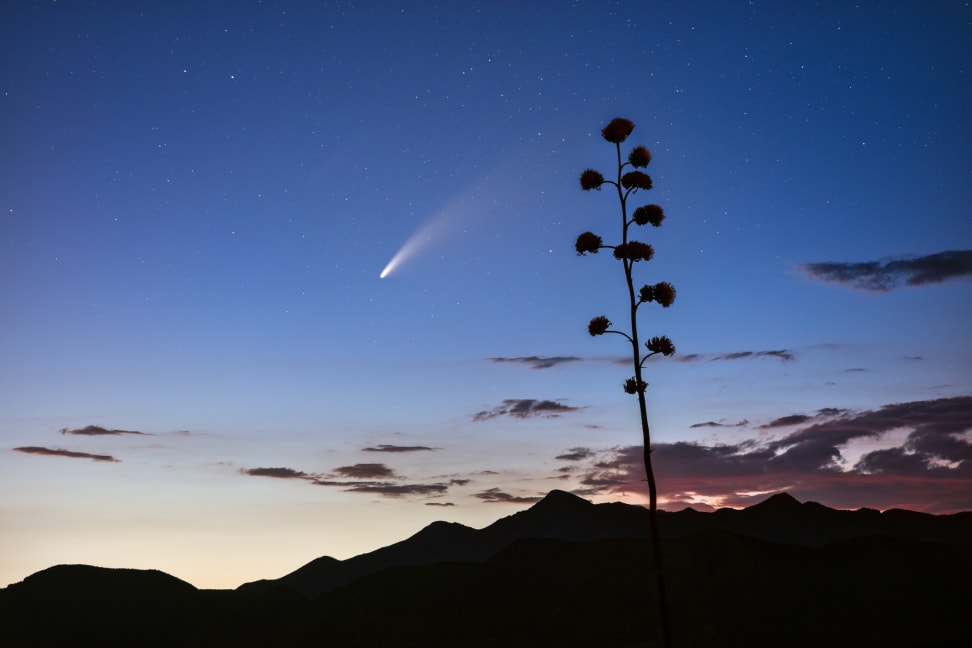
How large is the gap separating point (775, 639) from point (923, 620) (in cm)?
2462

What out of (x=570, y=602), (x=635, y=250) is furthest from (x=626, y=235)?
(x=570, y=602)

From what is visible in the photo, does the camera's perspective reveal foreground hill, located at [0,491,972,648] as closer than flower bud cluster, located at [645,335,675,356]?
No

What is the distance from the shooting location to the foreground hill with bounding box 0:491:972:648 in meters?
153

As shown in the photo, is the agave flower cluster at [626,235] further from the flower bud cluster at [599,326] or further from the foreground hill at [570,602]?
the foreground hill at [570,602]

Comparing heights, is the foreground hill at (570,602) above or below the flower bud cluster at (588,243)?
below

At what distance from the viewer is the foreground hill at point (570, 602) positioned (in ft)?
502

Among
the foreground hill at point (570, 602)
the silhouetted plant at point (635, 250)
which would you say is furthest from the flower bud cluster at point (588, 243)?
the foreground hill at point (570, 602)

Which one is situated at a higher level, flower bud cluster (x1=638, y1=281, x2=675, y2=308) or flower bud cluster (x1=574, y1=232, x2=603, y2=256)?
flower bud cluster (x1=574, y1=232, x2=603, y2=256)

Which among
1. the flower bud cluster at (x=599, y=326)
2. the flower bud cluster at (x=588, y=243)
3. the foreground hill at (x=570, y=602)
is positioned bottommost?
the foreground hill at (x=570, y=602)

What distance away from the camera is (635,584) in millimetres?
176125

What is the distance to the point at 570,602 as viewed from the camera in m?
171

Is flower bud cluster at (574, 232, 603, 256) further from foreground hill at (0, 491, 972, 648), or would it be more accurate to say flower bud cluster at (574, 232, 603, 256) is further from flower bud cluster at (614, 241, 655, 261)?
foreground hill at (0, 491, 972, 648)

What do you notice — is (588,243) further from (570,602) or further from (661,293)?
(570,602)

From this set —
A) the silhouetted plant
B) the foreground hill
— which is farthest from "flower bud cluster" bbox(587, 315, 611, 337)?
the foreground hill
